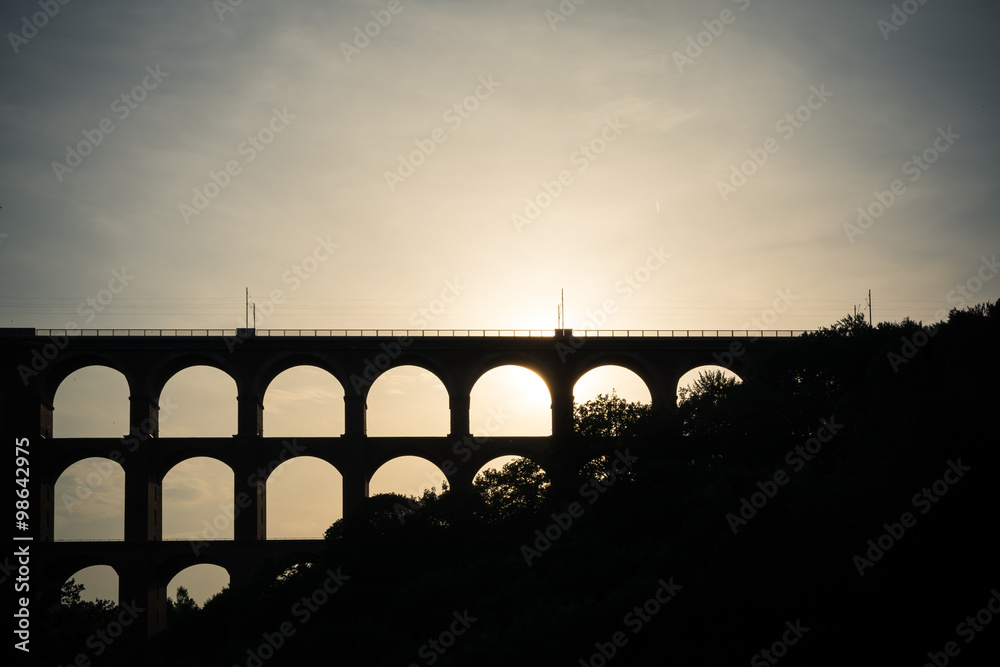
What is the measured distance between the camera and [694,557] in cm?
3225

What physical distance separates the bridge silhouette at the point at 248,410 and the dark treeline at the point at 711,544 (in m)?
4.88

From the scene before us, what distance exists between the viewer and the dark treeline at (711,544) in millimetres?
28844

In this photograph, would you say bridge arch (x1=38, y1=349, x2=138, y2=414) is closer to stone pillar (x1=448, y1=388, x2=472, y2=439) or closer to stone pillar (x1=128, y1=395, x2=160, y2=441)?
stone pillar (x1=128, y1=395, x2=160, y2=441)

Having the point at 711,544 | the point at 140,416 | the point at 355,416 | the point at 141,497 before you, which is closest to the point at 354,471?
the point at 355,416

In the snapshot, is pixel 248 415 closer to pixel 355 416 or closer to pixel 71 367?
pixel 355 416

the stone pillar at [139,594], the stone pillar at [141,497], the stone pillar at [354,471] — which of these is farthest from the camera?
the stone pillar at [354,471]

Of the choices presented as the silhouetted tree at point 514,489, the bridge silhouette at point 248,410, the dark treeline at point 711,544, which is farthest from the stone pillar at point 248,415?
the silhouetted tree at point 514,489

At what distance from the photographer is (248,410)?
61375mm

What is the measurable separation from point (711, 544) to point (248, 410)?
35.7 m

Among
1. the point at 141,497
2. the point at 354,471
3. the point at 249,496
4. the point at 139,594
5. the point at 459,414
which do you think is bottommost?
the point at 139,594

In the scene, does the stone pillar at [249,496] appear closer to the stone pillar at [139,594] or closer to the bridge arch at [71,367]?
the stone pillar at [139,594]

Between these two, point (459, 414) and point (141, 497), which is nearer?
point (141, 497)

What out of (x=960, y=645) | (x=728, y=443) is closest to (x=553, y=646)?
(x=960, y=645)

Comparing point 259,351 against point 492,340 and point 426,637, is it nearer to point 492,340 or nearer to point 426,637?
point 492,340
